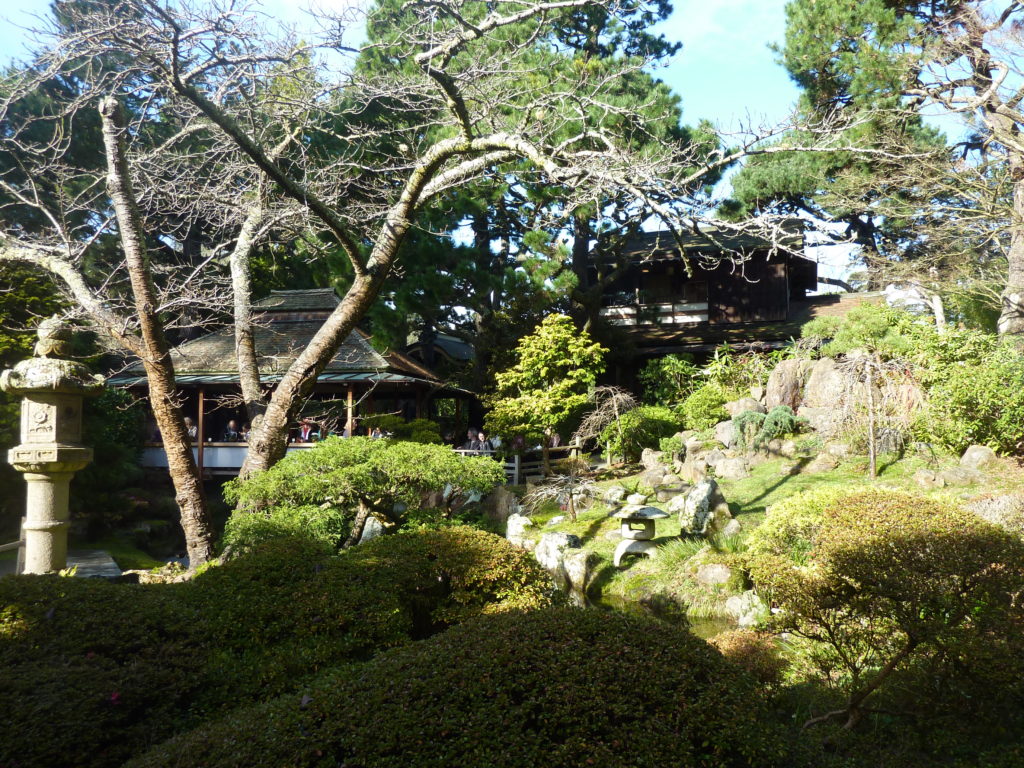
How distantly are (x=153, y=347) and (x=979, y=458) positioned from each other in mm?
11551

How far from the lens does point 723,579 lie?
860 centimetres

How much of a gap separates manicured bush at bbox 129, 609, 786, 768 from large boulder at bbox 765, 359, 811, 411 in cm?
1258

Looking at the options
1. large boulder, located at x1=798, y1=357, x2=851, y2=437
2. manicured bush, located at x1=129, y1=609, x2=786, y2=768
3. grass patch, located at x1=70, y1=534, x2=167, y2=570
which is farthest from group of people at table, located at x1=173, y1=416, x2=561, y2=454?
manicured bush, located at x1=129, y1=609, x2=786, y2=768

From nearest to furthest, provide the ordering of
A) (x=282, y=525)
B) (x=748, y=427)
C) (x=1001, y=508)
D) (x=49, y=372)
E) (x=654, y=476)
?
1. (x=49, y=372)
2. (x=1001, y=508)
3. (x=282, y=525)
4. (x=654, y=476)
5. (x=748, y=427)

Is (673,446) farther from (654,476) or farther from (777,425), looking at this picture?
(777,425)

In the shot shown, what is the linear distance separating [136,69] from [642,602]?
8849 mm

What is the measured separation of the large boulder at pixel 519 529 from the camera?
1153cm

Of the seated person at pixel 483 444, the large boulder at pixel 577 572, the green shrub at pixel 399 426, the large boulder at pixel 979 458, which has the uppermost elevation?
the green shrub at pixel 399 426

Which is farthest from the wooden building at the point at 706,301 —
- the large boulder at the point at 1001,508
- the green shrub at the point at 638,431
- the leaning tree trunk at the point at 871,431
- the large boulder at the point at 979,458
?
the large boulder at the point at 1001,508

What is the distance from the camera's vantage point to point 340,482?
26.0 ft

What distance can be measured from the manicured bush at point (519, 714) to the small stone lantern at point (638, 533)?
662cm

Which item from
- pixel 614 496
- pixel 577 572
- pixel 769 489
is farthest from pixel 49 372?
pixel 769 489

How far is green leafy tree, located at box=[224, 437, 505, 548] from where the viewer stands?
7984 millimetres

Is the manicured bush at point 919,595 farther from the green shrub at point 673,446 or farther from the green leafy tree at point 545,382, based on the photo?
the green leafy tree at point 545,382
